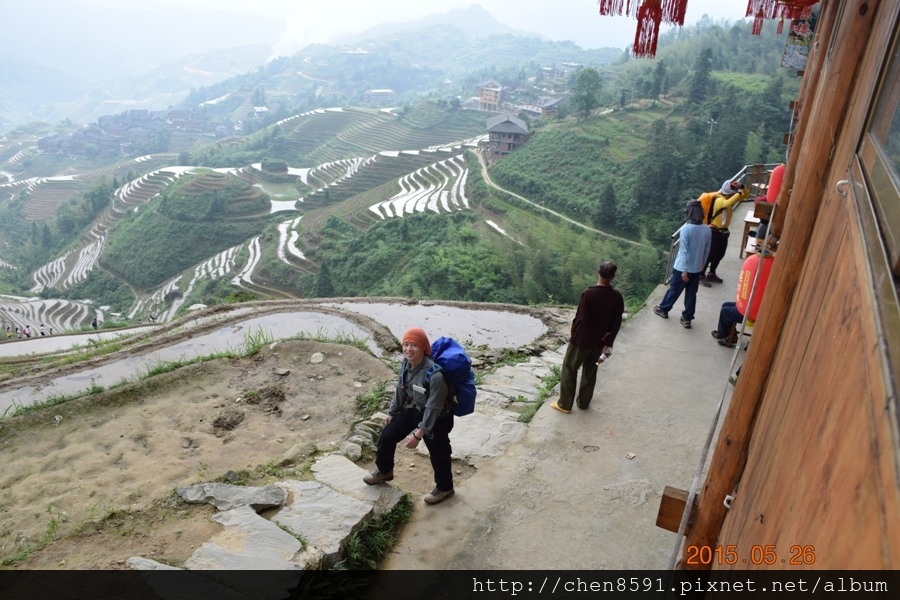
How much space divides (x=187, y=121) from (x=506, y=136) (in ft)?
271

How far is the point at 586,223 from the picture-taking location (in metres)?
29.7

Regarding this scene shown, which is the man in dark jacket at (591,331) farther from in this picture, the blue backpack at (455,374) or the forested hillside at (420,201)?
the forested hillside at (420,201)

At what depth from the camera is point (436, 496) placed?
3.69 meters

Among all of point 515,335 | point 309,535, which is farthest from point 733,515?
point 515,335

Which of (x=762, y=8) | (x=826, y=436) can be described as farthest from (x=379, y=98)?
(x=826, y=436)

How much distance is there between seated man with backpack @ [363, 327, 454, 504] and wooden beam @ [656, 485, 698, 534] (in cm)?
128

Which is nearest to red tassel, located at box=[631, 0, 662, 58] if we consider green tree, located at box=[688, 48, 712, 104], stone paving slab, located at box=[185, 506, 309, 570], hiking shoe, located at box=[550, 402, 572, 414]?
hiking shoe, located at box=[550, 402, 572, 414]

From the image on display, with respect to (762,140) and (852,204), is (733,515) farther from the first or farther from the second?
(762,140)

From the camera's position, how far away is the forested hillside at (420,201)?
26.5 m

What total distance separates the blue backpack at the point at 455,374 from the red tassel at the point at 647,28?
208 cm

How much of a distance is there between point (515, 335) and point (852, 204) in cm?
721

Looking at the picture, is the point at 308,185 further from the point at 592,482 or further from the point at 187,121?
the point at 187,121

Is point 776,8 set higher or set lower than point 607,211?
higher

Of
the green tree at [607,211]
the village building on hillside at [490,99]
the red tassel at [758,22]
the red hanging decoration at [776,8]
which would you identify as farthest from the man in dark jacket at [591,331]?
the village building on hillside at [490,99]
